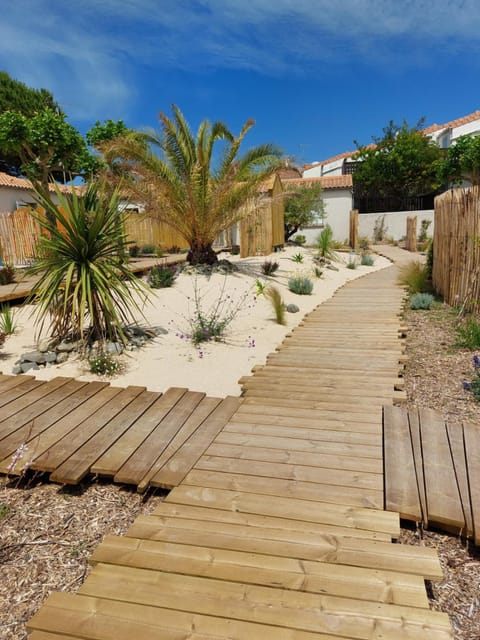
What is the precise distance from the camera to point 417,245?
19703 millimetres

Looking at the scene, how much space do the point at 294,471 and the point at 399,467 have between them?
63 centimetres

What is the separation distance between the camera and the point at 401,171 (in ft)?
80.5

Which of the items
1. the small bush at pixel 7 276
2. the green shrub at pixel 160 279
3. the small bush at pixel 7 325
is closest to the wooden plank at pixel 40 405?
the small bush at pixel 7 325

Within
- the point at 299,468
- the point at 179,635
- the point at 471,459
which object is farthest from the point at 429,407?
the point at 179,635

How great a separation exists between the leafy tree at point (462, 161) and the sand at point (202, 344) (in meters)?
12.2

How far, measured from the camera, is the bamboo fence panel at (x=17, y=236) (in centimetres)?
1357

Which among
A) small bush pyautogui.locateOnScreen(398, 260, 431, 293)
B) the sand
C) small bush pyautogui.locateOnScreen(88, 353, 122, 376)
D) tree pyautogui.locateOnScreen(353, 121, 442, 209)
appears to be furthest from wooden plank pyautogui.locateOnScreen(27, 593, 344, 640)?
tree pyautogui.locateOnScreen(353, 121, 442, 209)

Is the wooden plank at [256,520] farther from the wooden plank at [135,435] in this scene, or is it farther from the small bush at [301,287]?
the small bush at [301,287]

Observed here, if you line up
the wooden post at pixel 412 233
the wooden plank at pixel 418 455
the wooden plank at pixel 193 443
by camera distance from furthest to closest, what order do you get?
1. the wooden post at pixel 412 233
2. the wooden plank at pixel 193 443
3. the wooden plank at pixel 418 455

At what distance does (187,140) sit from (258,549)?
10432 millimetres

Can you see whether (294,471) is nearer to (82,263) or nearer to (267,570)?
(267,570)

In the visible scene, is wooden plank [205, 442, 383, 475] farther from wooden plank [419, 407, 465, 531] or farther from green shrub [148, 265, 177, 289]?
green shrub [148, 265, 177, 289]

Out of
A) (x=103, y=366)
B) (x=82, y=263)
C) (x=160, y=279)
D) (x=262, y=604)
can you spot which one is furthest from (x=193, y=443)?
(x=160, y=279)

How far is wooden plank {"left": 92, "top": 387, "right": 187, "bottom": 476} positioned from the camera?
8.76 ft
